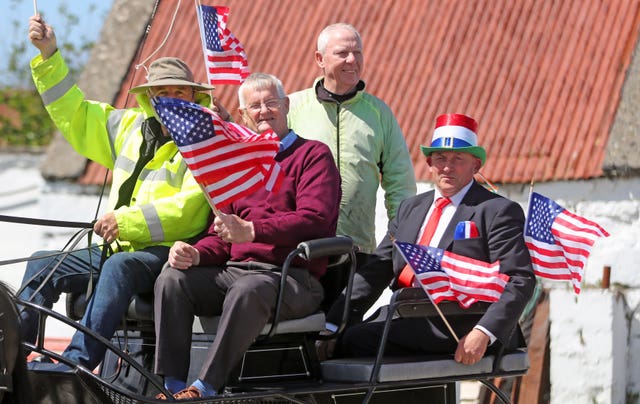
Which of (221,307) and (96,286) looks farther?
(96,286)

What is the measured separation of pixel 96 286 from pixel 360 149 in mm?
1719

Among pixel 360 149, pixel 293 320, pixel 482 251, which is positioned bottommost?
pixel 293 320

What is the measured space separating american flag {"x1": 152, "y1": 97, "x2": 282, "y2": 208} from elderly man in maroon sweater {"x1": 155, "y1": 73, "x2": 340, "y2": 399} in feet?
0.44

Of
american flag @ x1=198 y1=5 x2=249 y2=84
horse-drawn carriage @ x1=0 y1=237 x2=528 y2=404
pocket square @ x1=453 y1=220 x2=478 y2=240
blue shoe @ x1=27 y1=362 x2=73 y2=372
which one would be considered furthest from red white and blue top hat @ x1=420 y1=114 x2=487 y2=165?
blue shoe @ x1=27 y1=362 x2=73 y2=372

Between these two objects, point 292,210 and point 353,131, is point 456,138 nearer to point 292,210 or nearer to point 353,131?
point 292,210

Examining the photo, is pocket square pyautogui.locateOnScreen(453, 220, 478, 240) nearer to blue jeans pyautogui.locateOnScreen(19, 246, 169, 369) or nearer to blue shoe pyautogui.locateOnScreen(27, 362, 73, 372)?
blue jeans pyautogui.locateOnScreen(19, 246, 169, 369)

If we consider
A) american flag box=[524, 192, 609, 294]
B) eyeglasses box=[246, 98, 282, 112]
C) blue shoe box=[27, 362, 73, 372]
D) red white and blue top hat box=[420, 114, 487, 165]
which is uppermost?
eyeglasses box=[246, 98, 282, 112]

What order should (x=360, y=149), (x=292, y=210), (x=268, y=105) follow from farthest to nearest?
(x=360, y=149)
(x=268, y=105)
(x=292, y=210)

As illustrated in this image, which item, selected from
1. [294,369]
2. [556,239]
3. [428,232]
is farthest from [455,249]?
[294,369]

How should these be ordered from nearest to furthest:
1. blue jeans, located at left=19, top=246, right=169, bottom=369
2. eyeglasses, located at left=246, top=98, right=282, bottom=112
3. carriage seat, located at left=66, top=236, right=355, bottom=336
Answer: carriage seat, located at left=66, top=236, right=355, bottom=336 < blue jeans, located at left=19, top=246, right=169, bottom=369 < eyeglasses, located at left=246, top=98, right=282, bottom=112

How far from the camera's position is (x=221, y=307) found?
549 centimetres

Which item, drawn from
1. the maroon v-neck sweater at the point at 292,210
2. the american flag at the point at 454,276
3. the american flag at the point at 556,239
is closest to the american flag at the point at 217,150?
the maroon v-neck sweater at the point at 292,210

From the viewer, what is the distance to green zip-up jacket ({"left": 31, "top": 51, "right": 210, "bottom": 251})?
5.81 meters

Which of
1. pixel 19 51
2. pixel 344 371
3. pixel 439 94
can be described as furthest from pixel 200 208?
pixel 19 51
